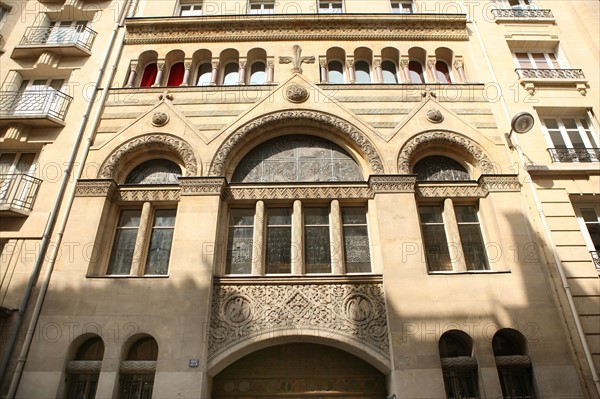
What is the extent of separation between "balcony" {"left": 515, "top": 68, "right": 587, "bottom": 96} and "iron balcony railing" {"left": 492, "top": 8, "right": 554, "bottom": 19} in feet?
11.4

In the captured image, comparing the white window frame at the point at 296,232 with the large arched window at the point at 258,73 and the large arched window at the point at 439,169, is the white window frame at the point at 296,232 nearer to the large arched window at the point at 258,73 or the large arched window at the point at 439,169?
the large arched window at the point at 439,169

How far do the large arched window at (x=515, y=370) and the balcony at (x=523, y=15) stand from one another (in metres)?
14.0

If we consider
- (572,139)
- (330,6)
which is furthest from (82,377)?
(572,139)

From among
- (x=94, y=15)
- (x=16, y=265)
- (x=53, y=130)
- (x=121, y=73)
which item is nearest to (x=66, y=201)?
(x=16, y=265)

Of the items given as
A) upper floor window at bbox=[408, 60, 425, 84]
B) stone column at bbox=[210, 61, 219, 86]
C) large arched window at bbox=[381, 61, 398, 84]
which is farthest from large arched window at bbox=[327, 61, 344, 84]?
stone column at bbox=[210, 61, 219, 86]

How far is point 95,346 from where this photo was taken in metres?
11.4

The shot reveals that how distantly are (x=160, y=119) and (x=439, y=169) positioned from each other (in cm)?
1102

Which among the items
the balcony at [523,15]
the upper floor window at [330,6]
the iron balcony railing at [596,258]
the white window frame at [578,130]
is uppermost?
the upper floor window at [330,6]

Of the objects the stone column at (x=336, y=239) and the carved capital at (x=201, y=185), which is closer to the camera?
the stone column at (x=336, y=239)

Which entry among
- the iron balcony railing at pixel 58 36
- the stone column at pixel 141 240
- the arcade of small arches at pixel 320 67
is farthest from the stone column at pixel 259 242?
the iron balcony railing at pixel 58 36

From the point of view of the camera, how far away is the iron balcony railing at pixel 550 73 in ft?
49.9

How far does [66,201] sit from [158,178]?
314 cm

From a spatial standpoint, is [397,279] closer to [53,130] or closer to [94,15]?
[53,130]

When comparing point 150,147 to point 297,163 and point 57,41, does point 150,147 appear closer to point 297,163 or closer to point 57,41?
point 297,163
